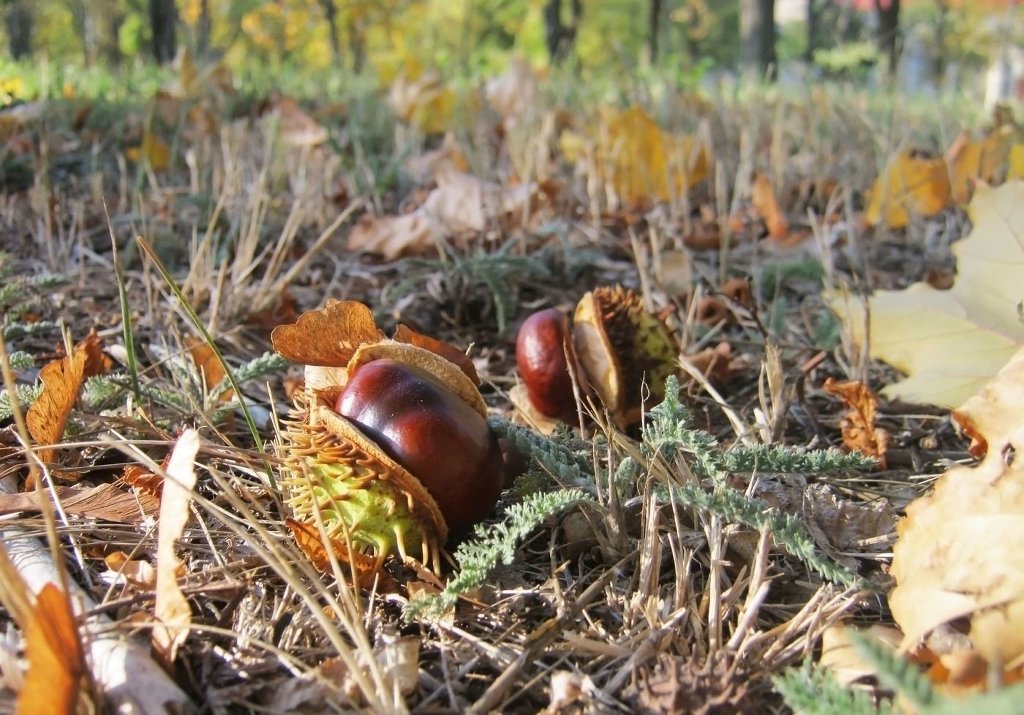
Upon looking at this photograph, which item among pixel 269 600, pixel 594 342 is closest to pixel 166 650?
pixel 269 600

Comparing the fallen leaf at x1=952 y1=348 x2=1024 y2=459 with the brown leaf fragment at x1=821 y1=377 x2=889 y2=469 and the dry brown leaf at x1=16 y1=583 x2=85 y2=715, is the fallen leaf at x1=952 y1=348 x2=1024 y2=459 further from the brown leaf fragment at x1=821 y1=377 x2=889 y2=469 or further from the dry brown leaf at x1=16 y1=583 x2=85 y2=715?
the dry brown leaf at x1=16 y1=583 x2=85 y2=715

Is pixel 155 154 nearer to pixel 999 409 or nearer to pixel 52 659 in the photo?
pixel 52 659

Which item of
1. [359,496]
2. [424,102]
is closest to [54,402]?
[359,496]

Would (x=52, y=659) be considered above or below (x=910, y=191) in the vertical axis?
above

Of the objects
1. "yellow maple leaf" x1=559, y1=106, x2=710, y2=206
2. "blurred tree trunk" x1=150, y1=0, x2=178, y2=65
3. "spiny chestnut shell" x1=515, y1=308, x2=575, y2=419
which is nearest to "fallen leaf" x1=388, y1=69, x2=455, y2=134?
"yellow maple leaf" x1=559, y1=106, x2=710, y2=206

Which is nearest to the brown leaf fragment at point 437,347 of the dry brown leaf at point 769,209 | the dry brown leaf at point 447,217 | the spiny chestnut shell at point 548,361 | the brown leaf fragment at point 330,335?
the brown leaf fragment at point 330,335

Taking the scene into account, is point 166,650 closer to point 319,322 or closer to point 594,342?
point 319,322
